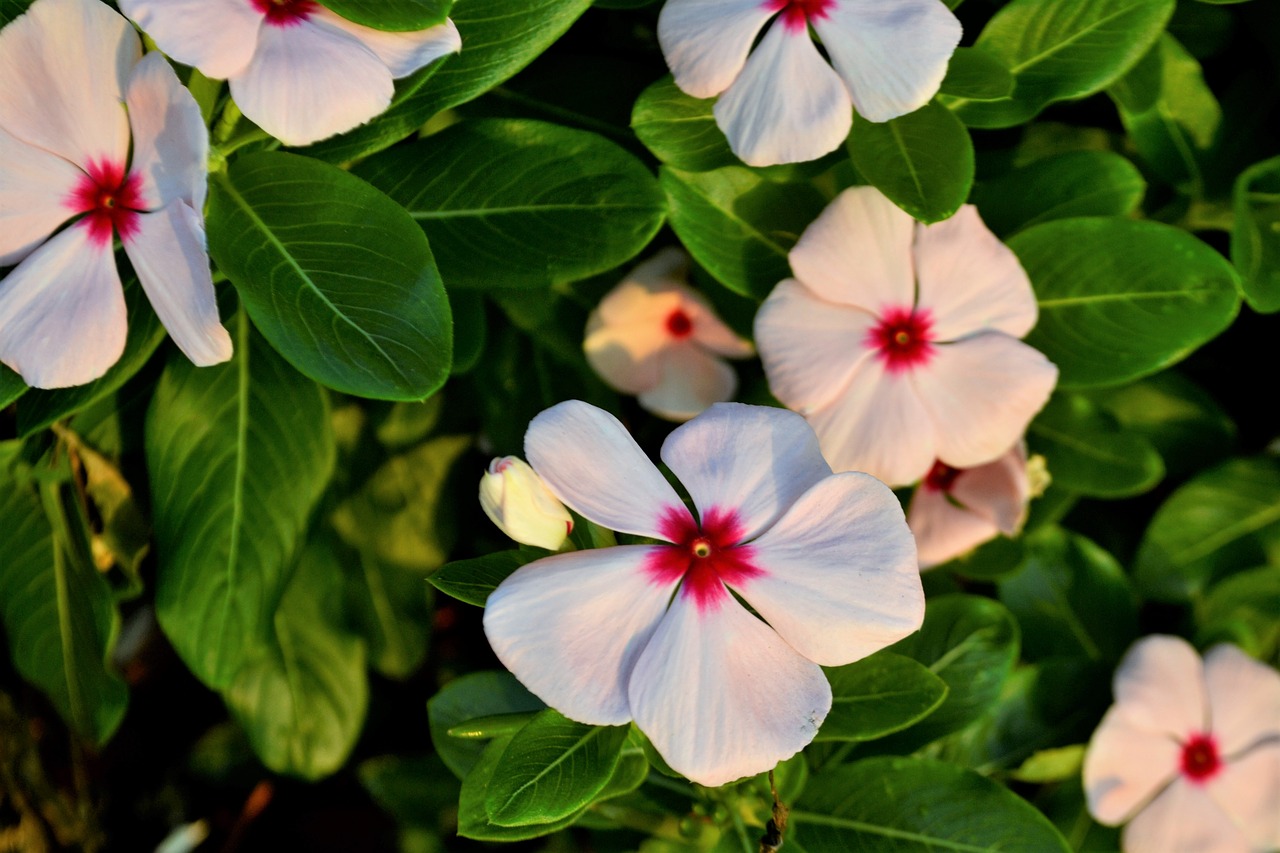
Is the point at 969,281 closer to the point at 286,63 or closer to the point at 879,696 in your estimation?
the point at 879,696

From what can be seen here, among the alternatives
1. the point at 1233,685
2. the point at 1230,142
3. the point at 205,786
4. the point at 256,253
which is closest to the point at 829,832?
the point at 1233,685

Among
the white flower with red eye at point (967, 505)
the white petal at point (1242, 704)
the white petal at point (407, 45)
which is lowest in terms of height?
the white petal at point (1242, 704)

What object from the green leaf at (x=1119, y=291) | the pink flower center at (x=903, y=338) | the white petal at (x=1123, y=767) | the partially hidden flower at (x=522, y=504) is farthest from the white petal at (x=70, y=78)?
the white petal at (x=1123, y=767)

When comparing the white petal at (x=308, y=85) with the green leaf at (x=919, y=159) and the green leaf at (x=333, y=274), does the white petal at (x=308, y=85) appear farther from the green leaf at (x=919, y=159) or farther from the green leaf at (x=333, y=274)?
the green leaf at (x=919, y=159)

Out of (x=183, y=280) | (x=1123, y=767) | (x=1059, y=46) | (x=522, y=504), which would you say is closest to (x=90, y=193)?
(x=183, y=280)

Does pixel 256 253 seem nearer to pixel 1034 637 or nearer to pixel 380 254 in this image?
pixel 380 254

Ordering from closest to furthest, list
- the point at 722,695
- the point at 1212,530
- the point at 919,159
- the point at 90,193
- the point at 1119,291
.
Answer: the point at 722,695, the point at 90,193, the point at 919,159, the point at 1119,291, the point at 1212,530
